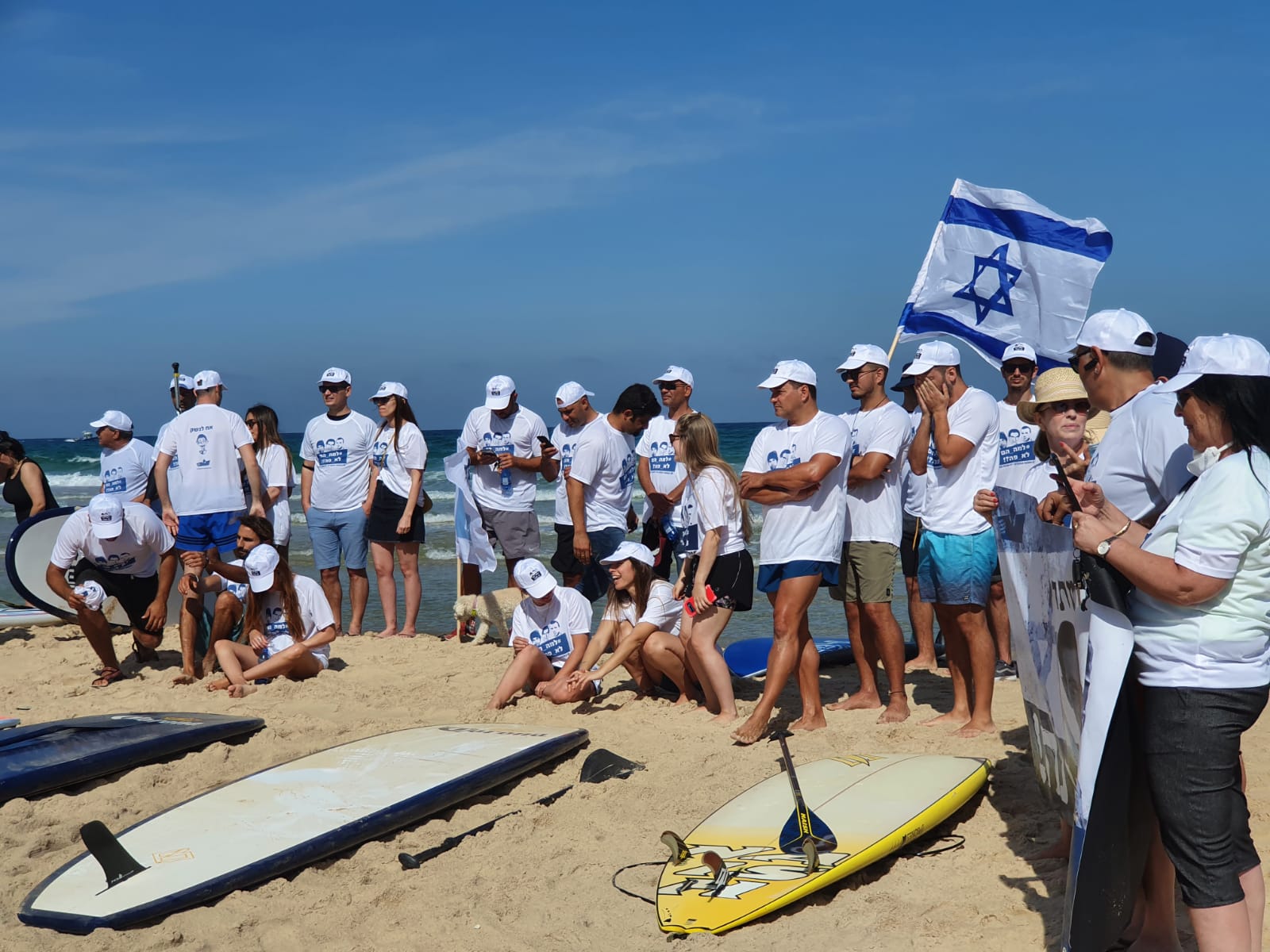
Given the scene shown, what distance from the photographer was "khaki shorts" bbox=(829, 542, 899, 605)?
587 cm

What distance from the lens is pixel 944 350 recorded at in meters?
5.67

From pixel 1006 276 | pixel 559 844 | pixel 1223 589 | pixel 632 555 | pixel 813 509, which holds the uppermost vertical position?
pixel 1006 276

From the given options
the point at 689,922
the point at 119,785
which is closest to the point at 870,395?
the point at 689,922

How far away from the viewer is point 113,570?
743 centimetres

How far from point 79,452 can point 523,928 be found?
5060cm

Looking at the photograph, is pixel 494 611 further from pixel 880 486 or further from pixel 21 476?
pixel 21 476

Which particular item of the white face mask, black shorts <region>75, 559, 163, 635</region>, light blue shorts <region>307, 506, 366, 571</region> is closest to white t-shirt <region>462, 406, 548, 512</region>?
light blue shorts <region>307, 506, 366, 571</region>

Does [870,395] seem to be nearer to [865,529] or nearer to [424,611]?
[865,529]

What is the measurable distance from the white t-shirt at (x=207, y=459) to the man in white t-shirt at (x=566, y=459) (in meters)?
2.15

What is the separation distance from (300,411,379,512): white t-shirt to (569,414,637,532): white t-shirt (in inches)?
82.4

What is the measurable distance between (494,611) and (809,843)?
4871mm

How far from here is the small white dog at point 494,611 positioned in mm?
8312

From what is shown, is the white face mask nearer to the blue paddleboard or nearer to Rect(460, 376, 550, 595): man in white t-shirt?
the blue paddleboard

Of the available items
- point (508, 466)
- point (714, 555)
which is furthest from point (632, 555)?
point (508, 466)
